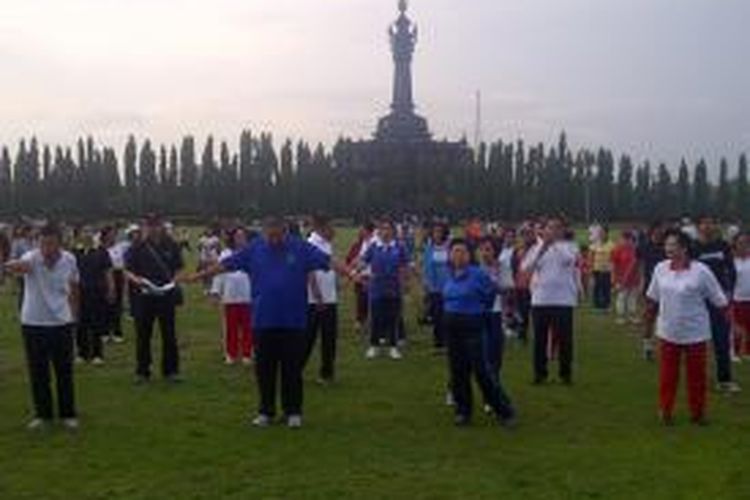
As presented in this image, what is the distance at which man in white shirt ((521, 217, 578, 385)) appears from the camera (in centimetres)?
1716

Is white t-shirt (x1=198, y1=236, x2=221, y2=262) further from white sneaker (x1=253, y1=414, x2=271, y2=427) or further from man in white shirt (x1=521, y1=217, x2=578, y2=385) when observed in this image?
white sneaker (x1=253, y1=414, x2=271, y2=427)

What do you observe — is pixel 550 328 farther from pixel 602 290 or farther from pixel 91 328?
pixel 602 290

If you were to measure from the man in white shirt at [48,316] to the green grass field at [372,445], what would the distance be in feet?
1.49

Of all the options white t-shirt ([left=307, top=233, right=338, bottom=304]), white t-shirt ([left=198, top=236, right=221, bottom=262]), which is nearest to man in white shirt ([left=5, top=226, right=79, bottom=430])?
white t-shirt ([left=307, top=233, right=338, bottom=304])

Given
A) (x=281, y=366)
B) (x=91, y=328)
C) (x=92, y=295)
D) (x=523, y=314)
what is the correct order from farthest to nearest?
(x=523, y=314)
(x=91, y=328)
(x=92, y=295)
(x=281, y=366)

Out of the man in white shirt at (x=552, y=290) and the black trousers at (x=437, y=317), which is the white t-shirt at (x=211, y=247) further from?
the man in white shirt at (x=552, y=290)

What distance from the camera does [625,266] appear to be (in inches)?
1171

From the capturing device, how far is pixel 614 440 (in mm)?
13438

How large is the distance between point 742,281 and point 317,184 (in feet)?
303

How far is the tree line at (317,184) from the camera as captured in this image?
10969cm

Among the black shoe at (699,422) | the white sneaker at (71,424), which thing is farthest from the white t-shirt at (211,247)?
the black shoe at (699,422)

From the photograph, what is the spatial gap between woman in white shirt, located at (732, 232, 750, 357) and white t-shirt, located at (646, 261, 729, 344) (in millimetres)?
4727

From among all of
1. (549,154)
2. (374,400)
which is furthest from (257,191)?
(374,400)

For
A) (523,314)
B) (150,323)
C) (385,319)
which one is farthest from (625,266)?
(150,323)
